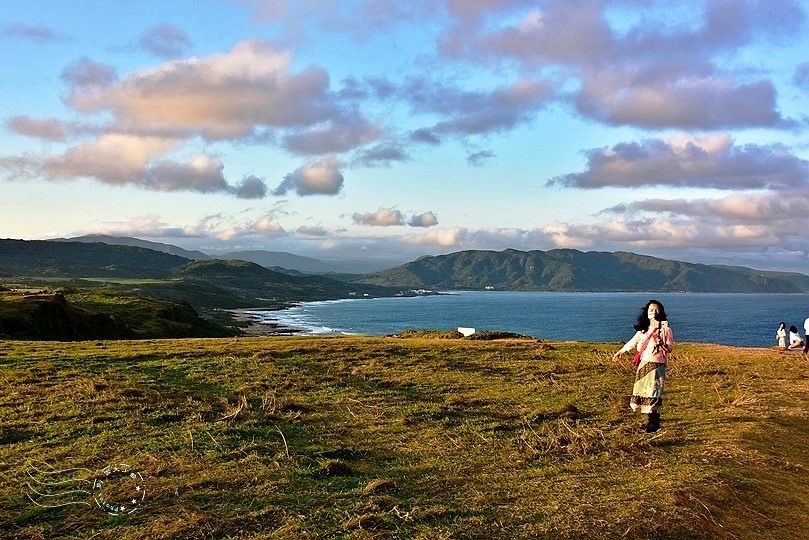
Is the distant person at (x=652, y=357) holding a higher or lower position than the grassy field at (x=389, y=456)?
higher

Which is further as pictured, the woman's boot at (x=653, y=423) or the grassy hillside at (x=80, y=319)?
the grassy hillside at (x=80, y=319)

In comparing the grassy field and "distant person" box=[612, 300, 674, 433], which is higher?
"distant person" box=[612, 300, 674, 433]

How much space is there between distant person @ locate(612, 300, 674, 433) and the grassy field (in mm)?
721

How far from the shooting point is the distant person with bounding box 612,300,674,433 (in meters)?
14.8

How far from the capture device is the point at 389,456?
1316 centimetres

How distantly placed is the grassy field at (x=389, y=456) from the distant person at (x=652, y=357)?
28.4 inches

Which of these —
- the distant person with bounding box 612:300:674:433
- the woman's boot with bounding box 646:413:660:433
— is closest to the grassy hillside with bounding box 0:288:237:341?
the distant person with bounding box 612:300:674:433

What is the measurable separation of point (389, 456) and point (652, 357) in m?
7.47

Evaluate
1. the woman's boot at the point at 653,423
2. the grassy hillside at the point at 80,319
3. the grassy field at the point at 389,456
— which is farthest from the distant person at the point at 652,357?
the grassy hillside at the point at 80,319

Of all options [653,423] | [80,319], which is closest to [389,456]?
[653,423]

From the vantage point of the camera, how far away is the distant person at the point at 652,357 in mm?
14812

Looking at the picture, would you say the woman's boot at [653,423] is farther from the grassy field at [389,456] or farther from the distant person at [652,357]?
the grassy field at [389,456]

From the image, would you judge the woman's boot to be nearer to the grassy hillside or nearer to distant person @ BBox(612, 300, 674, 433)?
distant person @ BBox(612, 300, 674, 433)

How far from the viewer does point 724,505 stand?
35.5 feet
